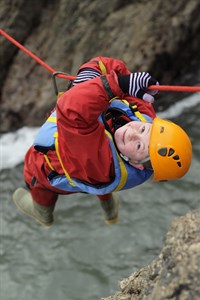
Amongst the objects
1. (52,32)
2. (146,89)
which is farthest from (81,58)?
(146,89)

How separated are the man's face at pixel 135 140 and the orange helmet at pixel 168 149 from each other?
6 centimetres

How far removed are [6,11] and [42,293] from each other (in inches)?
161

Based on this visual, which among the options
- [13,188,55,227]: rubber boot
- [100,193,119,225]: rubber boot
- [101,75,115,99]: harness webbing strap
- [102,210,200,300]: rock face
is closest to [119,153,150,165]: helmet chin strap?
[101,75,115,99]: harness webbing strap

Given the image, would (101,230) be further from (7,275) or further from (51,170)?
(51,170)

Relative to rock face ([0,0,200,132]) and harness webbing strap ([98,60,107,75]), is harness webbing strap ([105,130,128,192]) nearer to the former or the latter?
harness webbing strap ([98,60,107,75])

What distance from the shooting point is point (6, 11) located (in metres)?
6.60

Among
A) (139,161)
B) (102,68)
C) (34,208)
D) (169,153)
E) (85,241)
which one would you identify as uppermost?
(102,68)

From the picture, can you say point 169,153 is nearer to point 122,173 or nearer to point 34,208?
point 122,173

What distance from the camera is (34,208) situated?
4.48 meters

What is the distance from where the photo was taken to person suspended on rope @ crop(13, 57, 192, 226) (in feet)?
9.48

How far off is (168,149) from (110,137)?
1.53ft

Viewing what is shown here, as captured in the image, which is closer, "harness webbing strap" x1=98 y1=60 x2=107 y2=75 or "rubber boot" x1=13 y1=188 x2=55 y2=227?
"harness webbing strap" x1=98 y1=60 x2=107 y2=75

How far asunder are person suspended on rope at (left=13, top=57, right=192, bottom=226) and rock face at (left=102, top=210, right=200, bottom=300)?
1.89ft

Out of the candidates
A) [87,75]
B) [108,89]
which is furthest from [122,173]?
[87,75]
